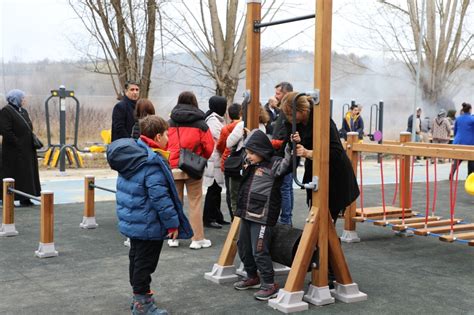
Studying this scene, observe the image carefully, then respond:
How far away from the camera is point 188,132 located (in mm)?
6965

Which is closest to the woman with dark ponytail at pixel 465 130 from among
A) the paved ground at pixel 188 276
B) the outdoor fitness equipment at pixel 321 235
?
the paved ground at pixel 188 276

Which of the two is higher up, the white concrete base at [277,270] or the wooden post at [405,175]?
the wooden post at [405,175]

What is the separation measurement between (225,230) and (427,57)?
22810mm

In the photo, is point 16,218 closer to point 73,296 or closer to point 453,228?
point 73,296

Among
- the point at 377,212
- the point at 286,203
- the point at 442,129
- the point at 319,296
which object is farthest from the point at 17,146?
the point at 442,129

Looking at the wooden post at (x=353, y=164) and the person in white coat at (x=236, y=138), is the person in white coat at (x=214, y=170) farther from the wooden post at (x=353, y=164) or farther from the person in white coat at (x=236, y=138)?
the wooden post at (x=353, y=164)

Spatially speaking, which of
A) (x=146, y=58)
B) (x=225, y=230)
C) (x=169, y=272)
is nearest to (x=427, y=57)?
(x=146, y=58)

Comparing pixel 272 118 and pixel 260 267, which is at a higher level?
pixel 272 118

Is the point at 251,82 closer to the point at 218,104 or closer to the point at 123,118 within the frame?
the point at 218,104

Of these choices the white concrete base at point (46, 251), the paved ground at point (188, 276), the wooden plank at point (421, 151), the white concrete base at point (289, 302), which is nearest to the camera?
the white concrete base at point (289, 302)

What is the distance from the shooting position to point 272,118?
34.7 ft

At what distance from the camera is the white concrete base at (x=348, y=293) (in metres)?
5.09

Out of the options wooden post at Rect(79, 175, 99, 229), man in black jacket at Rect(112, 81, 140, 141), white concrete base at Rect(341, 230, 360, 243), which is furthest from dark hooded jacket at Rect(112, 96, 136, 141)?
white concrete base at Rect(341, 230, 360, 243)

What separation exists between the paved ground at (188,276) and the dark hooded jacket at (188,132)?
43.1 inches
